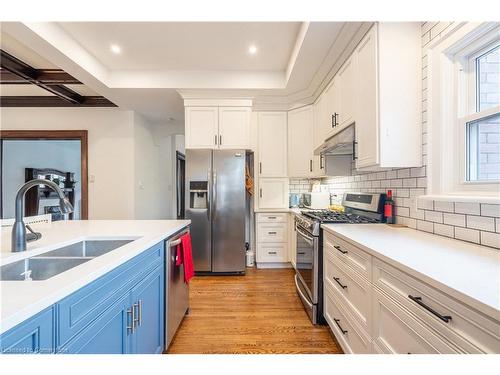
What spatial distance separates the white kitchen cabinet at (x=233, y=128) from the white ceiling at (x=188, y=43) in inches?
22.3

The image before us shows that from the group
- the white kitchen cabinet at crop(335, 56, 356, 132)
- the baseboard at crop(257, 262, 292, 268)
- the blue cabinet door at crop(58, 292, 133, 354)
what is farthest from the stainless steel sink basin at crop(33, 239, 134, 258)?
the baseboard at crop(257, 262, 292, 268)

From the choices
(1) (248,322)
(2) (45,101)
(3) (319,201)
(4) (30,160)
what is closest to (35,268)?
(1) (248,322)

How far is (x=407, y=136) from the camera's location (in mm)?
1727

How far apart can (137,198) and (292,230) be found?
266cm

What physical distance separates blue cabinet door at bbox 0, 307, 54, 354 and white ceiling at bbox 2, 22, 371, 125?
7.84ft

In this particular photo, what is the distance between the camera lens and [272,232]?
361cm

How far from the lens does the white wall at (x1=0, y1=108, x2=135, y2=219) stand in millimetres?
4008

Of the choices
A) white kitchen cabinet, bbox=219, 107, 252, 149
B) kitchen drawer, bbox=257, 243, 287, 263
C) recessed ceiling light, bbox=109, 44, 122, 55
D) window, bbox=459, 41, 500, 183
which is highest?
recessed ceiling light, bbox=109, 44, 122, 55

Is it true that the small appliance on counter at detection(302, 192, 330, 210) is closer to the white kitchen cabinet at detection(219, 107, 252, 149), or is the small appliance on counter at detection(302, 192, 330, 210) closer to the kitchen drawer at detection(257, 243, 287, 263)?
the kitchen drawer at detection(257, 243, 287, 263)

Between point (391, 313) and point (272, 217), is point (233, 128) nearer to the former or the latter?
point (272, 217)

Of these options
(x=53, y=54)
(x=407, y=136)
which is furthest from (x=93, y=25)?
(x=407, y=136)

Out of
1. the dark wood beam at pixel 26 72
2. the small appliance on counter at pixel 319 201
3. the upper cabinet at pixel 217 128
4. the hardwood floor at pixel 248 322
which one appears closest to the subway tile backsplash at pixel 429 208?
the small appliance on counter at pixel 319 201
